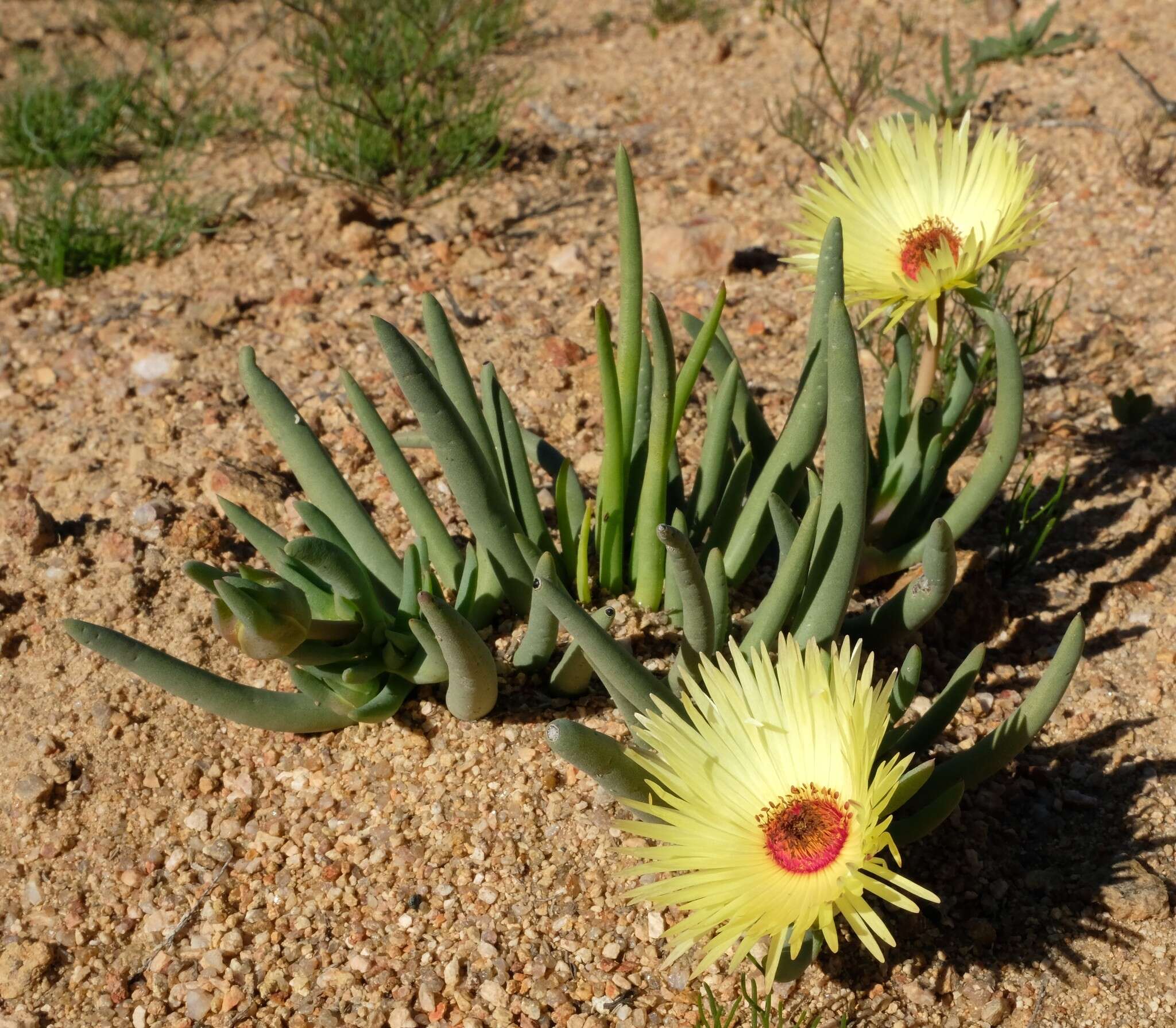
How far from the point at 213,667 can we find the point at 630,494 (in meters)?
0.86

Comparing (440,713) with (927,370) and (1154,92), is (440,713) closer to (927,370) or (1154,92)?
(927,370)

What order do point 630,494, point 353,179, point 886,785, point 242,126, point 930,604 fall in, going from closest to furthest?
point 886,785
point 930,604
point 630,494
point 353,179
point 242,126

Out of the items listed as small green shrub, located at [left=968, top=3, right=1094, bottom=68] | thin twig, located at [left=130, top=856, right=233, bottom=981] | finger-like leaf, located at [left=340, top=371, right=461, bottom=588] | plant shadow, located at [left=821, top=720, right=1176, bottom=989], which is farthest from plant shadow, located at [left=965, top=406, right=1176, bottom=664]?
small green shrub, located at [left=968, top=3, right=1094, bottom=68]

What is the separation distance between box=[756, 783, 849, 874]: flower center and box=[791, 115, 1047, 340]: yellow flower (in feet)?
2.83

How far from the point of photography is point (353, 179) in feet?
12.1

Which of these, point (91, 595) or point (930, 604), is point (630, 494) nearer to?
point (930, 604)

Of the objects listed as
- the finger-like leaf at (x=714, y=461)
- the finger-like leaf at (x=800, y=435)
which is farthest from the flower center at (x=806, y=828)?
the finger-like leaf at (x=714, y=461)

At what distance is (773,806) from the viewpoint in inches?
57.4

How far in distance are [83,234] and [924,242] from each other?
8.20 feet

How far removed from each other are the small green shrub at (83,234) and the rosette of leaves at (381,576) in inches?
71.3

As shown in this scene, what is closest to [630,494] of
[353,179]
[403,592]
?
[403,592]

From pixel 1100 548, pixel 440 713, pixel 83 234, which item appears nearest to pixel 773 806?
pixel 440 713

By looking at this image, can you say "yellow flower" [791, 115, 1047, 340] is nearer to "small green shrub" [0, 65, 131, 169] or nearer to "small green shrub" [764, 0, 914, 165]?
"small green shrub" [764, 0, 914, 165]

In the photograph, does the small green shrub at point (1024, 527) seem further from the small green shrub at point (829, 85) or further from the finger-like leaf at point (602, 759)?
the small green shrub at point (829, 85)
